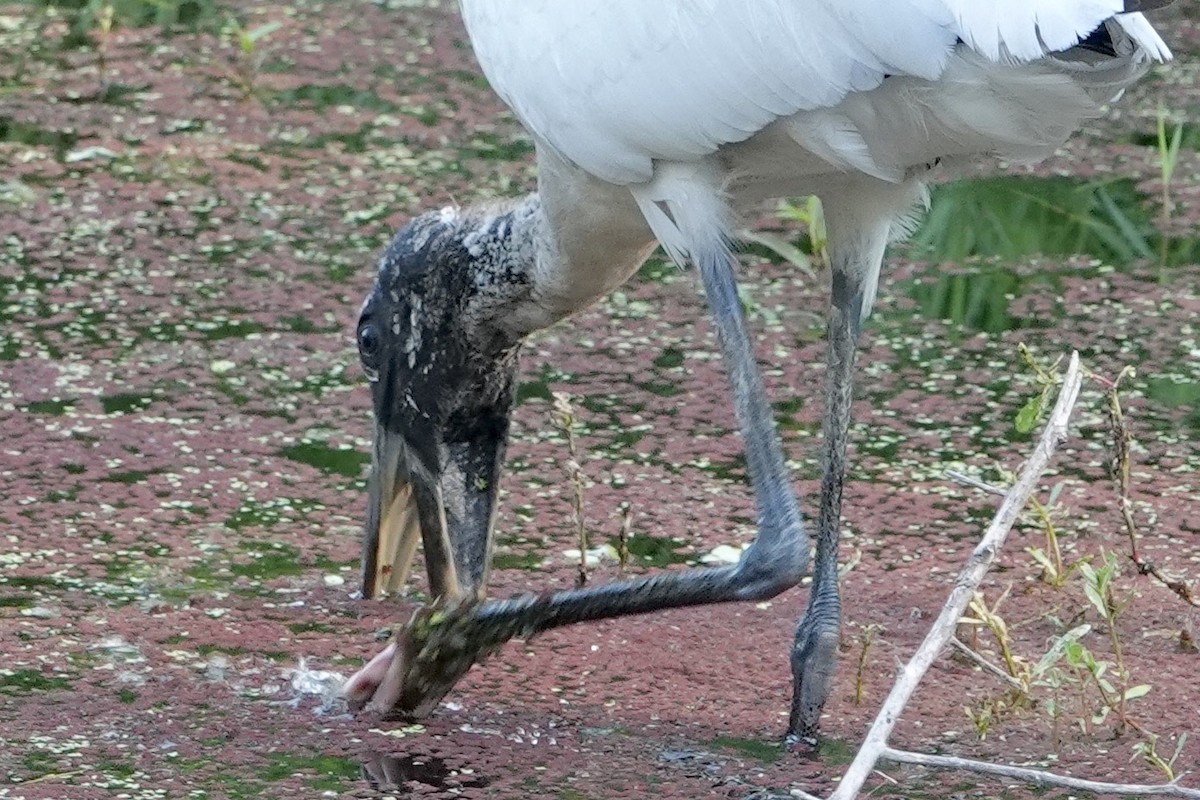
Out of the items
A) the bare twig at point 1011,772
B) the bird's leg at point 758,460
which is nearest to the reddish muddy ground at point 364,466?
the bird's leg at point 758,460

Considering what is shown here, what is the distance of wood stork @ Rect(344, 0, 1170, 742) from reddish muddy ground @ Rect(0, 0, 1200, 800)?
20cm

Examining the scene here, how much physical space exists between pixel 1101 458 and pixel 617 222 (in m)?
1.61

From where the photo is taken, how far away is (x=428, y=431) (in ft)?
14.4

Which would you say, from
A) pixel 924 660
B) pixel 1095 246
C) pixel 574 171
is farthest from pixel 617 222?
pixel 1095 246

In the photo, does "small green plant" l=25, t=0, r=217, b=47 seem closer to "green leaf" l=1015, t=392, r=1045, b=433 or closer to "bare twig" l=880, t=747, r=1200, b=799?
"green leaf" l=1015, t=392, r=1045, b=433

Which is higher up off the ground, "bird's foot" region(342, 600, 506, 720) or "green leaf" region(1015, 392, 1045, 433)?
"green leaf" region(1015, 392, 1045, 433)

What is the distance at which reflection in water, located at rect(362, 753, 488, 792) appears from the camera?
3555 millimetres

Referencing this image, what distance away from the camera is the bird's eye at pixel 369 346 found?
14.7 feet

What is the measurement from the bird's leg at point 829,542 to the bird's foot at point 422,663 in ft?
1.71

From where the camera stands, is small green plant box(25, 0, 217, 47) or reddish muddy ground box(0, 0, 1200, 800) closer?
reddish muddy ground box(0, 0, 1200, 800)

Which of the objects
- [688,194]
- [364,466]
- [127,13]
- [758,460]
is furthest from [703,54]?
[127,13]

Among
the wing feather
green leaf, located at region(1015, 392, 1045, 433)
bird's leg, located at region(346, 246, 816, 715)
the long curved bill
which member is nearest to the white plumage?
the wing feather

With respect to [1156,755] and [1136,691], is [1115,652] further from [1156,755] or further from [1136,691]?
[1156,755]

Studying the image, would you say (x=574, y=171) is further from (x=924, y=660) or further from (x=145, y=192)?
(x=145, y=192)
